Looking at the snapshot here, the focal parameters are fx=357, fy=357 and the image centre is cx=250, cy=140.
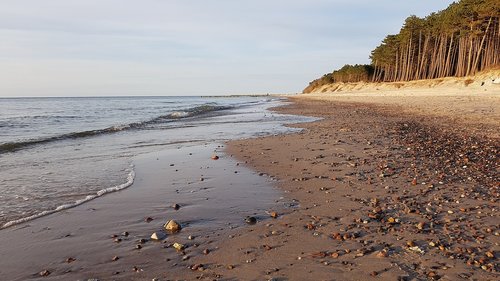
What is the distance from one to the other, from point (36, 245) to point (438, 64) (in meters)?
65.7

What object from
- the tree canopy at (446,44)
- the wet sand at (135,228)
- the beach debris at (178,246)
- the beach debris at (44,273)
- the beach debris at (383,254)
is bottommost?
the wet sand at (135,228)

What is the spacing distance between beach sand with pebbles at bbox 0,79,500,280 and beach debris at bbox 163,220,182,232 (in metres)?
0.12

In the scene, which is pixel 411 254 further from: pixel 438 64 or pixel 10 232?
pixel 438 64

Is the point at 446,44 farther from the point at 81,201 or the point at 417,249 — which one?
the point at 81,201

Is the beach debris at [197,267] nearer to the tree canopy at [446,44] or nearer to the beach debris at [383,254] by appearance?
the beach debris at [383,254]

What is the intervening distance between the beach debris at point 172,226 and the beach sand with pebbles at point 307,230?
124mm

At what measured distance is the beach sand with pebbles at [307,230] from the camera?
3910 mm

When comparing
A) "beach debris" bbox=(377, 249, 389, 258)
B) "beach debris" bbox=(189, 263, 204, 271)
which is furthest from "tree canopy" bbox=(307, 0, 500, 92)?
"beach debris" bbox=(189, 263, 204, 271)

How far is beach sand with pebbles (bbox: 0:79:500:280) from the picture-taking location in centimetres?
391

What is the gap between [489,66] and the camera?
44.5 meters

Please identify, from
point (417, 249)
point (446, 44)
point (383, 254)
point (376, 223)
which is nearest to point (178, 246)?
point (383, 254)

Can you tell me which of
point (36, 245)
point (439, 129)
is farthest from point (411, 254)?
point (439, 129)

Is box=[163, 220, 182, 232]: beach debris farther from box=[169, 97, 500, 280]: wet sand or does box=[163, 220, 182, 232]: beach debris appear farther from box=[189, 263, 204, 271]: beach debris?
box=[189, 263, 204, 271]: beach debris

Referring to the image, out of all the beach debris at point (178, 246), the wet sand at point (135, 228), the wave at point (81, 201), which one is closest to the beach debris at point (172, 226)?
the wet sand at point (135, 228)
